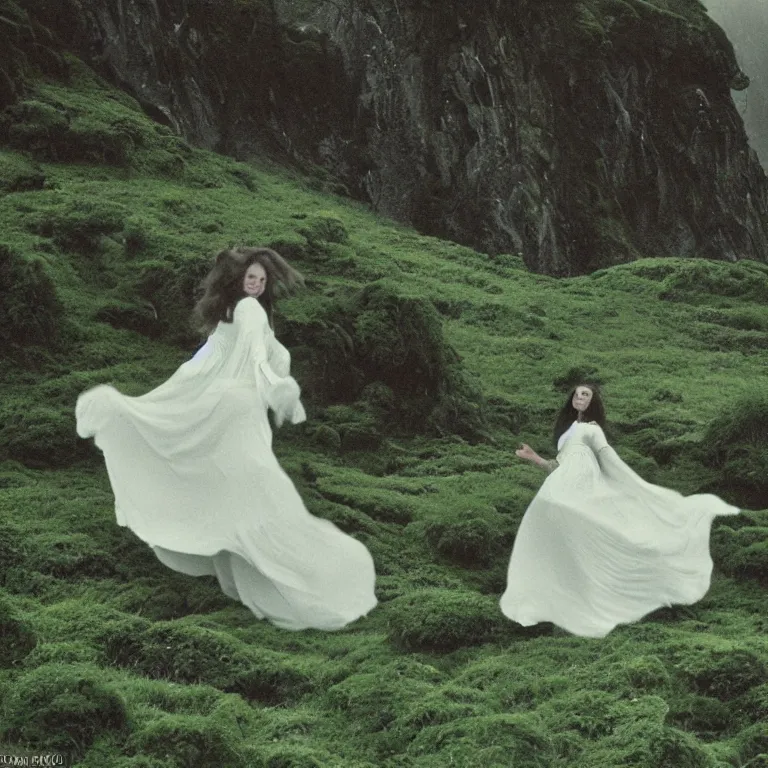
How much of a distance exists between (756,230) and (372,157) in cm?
1760

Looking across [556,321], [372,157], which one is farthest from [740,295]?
[372,157]

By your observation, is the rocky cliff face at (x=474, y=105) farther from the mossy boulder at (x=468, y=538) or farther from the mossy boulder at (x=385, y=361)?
the mossy boulder at (x=468, y=538)

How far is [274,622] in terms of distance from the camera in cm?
1120

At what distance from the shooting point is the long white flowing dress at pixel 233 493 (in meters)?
11.1

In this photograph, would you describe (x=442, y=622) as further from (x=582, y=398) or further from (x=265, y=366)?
(x=582, y=398)

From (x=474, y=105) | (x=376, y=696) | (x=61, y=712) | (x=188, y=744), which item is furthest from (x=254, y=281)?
(x=474, y=105)

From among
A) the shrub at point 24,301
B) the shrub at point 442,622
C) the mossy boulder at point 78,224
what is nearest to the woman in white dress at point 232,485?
the shrub at point 442,622

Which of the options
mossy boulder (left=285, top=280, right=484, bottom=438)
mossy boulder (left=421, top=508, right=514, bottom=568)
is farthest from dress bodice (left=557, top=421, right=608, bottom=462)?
mossy boulder (left=285, top=280, right=484, bottom=438)

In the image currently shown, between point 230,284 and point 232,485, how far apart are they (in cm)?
211

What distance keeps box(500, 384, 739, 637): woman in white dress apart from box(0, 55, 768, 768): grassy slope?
274mm

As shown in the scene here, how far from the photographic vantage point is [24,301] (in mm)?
17125

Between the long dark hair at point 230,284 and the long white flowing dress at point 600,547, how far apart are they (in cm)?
329

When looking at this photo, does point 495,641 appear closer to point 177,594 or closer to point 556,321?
point 177,594

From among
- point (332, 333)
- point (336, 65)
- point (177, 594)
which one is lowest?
point (177, 594)
